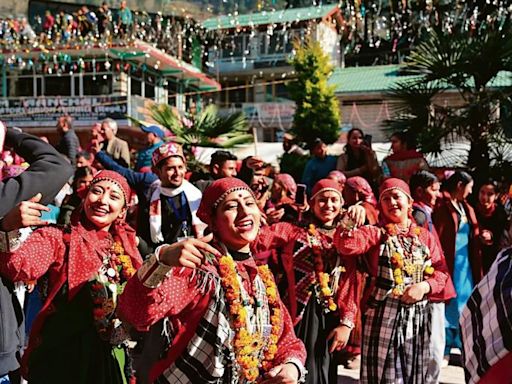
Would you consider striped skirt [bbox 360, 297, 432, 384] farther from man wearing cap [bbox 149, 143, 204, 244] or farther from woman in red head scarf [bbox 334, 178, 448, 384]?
man wearing cap [bbox 149, 143, 204, 244]

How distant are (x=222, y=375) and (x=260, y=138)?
30893 mm

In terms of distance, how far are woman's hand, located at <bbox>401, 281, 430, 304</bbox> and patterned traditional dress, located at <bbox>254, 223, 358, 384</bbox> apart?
36cm

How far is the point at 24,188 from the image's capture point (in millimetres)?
2410

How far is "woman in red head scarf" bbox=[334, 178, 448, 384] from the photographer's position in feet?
13.1

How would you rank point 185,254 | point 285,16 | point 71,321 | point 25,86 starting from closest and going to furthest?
point 185,254
point 71,321
point 25,86
point 285,16

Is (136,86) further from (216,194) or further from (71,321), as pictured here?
(216,194)

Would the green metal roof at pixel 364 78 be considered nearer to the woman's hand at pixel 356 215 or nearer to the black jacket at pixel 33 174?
the woman's hand at pixel 356 215

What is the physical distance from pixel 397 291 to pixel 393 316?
0.19 meters

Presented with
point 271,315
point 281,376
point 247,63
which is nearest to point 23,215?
point 271,315

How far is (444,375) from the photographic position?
5.54 metres

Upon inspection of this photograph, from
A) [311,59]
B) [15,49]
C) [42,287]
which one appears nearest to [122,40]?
[15,49]

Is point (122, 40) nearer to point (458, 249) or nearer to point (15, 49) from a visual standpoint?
point (15, 49)

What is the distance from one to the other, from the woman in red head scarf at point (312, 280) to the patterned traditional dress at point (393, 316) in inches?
9.7

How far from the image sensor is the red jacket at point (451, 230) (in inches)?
236
